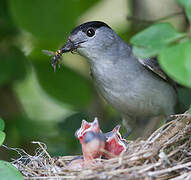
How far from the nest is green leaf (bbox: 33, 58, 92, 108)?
1253mm

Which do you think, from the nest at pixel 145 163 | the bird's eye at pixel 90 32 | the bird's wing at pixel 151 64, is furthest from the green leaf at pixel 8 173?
the bird's wing at pixel 151 64

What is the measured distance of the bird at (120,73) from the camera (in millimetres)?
3590

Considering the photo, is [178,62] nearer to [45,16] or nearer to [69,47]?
[69,47]

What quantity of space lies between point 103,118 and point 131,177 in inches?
Result: 98.6

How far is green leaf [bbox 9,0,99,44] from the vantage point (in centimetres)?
343

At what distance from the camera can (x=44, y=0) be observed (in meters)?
3.44

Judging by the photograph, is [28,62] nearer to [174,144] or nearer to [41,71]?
[41,71]

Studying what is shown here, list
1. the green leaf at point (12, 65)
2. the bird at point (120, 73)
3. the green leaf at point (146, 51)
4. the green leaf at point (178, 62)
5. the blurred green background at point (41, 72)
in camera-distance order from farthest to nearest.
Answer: the green leaf at point (12, 65) → the bird at point (120, 73) → the blurred green background at point (41, 72) → the green leaf at point (146, 51) → the green leaf at point (178, 62)

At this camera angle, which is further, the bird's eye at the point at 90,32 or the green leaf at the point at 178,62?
the bird's eye at the point at 90,32

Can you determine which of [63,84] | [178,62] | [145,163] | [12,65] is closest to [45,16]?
[12,65]

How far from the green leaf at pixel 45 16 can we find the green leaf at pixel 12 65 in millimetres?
440

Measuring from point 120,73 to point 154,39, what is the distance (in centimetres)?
191

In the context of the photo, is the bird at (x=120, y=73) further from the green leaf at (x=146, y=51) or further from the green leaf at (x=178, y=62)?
the green leaf at (x=178, y=62)

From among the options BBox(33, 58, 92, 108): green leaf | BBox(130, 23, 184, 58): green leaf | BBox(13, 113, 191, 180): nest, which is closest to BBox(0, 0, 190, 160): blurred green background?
BBox(33, 58, 92, 108): green leaf
